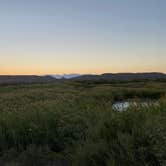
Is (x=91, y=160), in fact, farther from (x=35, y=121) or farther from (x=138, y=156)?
(x=35, y=121)

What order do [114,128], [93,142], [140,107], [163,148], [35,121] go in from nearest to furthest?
[163,148], [93,142], [114,128], [140,107], [35,121]

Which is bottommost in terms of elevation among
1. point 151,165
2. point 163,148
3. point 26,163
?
point 26,163

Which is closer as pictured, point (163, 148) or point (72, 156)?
point (163, 148)

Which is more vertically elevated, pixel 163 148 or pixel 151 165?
pixel 163 148

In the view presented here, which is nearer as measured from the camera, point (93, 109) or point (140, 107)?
point (140, 107)

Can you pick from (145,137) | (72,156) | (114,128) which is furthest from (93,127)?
(145,137)

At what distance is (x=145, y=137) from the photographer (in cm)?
498

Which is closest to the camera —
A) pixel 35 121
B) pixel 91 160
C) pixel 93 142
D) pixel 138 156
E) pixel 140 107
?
pixel 138 156

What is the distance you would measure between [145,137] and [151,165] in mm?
579

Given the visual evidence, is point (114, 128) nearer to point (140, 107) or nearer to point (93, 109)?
point (140, 107)

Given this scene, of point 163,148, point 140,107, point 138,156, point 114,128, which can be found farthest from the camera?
point 140,107

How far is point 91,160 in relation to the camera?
519cm

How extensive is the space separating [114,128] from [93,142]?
0.61 m

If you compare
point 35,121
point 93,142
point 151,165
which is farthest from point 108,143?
point 35,121
